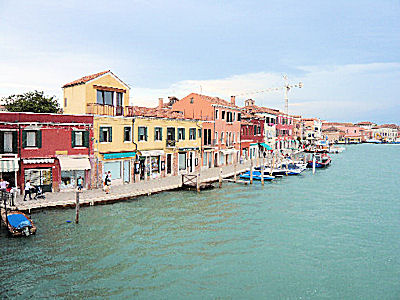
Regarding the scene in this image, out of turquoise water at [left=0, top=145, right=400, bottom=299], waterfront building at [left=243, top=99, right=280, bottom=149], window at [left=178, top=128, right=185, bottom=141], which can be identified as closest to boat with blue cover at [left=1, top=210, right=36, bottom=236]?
turquoise water at [left=0, top=145, right=400, bottom=299]

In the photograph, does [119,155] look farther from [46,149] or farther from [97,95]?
[46,149]

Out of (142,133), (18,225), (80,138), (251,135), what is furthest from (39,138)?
(251,135)

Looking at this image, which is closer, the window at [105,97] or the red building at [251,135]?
the window at [105,97]

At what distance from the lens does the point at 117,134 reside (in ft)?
82.0

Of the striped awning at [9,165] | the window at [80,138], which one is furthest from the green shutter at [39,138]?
the window at [80,138]

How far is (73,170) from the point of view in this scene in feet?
72.5

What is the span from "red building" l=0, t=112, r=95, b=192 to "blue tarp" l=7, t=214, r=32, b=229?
5003mm

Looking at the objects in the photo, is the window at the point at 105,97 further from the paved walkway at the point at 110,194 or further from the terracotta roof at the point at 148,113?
the paved walkway at the point at 110,194

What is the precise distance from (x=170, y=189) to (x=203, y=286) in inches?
567

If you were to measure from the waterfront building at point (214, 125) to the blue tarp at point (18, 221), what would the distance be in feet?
73.0

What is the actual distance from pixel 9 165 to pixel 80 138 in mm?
4741

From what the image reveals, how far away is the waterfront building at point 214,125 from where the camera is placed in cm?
3731

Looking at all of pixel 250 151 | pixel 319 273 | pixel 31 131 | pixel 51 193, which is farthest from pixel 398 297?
pixel 250 151

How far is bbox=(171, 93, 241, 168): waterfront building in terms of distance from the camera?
37312 millimetres
